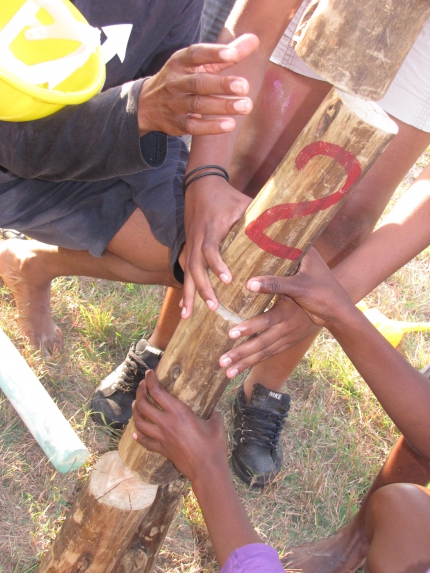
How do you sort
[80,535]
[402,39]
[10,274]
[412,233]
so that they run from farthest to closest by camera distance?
1. [10,274]
2. [412,233]
3. [80,535]
4. [402,39]

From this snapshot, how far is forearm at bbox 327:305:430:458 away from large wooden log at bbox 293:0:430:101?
572 mm

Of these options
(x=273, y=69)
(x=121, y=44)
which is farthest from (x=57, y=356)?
(x=273, y=69)

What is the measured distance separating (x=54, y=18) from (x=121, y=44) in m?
0.37

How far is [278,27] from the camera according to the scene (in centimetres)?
158

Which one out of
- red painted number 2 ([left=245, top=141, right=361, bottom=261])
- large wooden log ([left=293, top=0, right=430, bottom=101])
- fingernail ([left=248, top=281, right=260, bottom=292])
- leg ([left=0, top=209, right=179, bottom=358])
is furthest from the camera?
leg ([left=0, top=209, right=179, bottom=358])

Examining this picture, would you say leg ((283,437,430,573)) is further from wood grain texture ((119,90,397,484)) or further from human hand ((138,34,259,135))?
human hand ((138,34,259,135))

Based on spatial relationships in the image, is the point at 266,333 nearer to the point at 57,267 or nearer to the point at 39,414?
the point at 39,414

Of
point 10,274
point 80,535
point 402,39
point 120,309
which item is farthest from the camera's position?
point 120,309

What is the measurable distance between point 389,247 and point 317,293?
441mm

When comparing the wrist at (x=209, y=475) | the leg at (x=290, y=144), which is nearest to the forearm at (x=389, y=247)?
the leg at (x=290, y=144)

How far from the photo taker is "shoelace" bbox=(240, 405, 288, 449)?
2.11 metres

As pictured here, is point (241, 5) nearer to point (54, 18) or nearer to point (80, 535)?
point (54, 18)

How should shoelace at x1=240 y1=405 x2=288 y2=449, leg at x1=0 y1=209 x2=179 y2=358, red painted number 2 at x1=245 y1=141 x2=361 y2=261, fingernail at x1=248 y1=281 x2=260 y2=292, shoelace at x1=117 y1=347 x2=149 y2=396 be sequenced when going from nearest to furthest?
red painted number 2 at x1=245 y1=141 x2=361 y2=261, fingernail at x1=248 y1=281 x2=260 y2=292, leg at x1=0 y1=209 x2=179 y2=358, shoelace at x1=117 y1=347 x2=149 y2=396, shoelace at x1=240 y1=405 x2=288 y2=449

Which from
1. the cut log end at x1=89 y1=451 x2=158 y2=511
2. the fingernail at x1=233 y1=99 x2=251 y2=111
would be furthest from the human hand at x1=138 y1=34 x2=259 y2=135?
the cut log end at x1=89 y1=451 x2=158 y2=511
